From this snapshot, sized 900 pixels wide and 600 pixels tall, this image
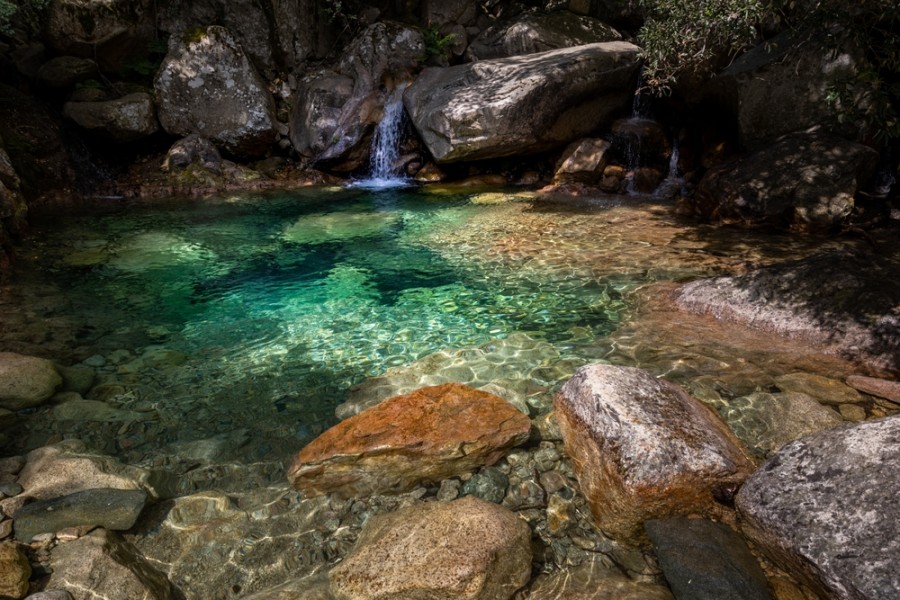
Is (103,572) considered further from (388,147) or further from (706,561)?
(388,147)

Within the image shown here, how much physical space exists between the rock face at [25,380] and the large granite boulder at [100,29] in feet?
42.9

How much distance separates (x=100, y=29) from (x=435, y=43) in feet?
31.4

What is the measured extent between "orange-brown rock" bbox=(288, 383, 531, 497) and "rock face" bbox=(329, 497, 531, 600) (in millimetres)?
516

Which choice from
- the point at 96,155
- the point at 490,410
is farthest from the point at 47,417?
the point at 96,155

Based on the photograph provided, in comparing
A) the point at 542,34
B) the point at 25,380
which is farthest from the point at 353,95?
the point at 25,380

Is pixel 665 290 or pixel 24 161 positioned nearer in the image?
pixel 665 290

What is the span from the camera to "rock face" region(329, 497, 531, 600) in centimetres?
274

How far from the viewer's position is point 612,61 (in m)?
12.7

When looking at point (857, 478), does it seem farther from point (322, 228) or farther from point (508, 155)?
point (508, 155)

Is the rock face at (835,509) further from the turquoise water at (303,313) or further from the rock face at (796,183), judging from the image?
the rock face at (796,183)

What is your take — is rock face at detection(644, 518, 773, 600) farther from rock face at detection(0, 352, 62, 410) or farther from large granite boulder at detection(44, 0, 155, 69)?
large granite boulder at detection(44, 0, 155, 69)

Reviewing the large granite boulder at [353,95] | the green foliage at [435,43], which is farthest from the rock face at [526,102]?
the green foliage at [435,43]

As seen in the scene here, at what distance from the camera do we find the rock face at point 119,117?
44.5ft

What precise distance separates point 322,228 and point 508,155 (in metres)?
5.62
